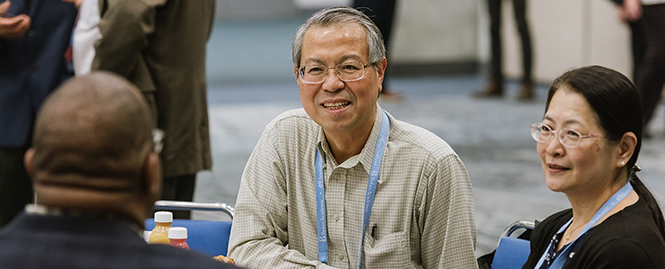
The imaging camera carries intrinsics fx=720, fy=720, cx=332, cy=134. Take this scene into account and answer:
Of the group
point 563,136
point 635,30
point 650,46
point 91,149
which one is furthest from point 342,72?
point 635,30

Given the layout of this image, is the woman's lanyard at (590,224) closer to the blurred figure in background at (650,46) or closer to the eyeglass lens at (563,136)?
the eyeglass lens at (563,136)

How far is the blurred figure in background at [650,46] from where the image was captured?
5.34 metres

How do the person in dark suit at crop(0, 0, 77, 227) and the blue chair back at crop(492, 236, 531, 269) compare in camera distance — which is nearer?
the blue chair back at crop(492, 236, 531, 269)

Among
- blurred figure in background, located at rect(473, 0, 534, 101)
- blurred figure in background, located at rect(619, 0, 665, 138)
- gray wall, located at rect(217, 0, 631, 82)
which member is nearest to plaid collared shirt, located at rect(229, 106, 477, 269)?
blurred figure in background, located at rect(619, 0, 665, 138)

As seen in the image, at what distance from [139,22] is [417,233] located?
158cm

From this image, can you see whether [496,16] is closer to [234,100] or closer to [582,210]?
[234,100]

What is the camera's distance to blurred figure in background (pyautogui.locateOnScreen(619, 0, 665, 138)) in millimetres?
5340

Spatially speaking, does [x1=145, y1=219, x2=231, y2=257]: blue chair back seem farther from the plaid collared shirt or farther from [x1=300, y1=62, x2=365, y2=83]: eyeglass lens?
[x1=300, y1=62, x2=365, y2=83]: eyeglass lens

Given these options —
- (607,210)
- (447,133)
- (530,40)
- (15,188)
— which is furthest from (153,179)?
(530,40)

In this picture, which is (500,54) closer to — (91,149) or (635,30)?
(635,30)

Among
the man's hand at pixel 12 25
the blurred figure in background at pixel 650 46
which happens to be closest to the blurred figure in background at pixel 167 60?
the man's hand at pixel 12 25

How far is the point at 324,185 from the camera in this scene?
7.00 ft

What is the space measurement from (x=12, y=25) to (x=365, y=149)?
178cm

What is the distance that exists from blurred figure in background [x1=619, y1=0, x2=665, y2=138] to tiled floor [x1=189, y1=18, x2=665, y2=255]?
16.6 inches
